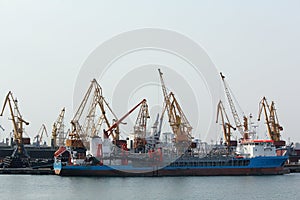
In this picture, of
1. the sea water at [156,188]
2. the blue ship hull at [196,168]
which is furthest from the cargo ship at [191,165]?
the sea water at [156,188]

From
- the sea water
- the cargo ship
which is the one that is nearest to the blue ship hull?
the cargo ship

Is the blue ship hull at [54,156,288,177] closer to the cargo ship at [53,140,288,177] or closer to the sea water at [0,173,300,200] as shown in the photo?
the cargo ship at [53,140,288,177]

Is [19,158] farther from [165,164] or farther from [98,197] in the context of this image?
[98,197]

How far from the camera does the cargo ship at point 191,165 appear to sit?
77.6m

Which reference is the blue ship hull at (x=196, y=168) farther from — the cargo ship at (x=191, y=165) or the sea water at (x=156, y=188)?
the sea water at (x=156, y=188)

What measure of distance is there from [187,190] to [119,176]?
2079 cm

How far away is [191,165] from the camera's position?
8062 centimetres

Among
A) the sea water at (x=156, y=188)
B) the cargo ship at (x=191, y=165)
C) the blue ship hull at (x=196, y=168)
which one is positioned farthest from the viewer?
the cargo ship at (x=191, y=165)

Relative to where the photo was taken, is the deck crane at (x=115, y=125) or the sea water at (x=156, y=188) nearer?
the sea water at (x=156, y=188)

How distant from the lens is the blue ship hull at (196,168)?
77394 millimetres

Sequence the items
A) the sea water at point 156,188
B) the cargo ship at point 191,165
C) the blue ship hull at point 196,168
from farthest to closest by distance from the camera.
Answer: the cargo ship at point 191,165 < the blue ship hull at point 196,168 < the sea water at point 156,188

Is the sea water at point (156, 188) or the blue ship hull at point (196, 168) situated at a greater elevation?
the blue ship hull at point (196, 168)

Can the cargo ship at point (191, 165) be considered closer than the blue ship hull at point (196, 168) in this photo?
No

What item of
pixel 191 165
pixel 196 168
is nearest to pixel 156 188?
pixel 196 168
